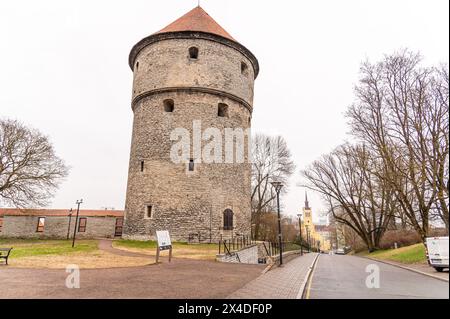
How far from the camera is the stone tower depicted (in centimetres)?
1752

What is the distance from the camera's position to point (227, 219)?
18125 millimetres

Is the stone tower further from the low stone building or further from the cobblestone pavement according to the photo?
the cobblestone pavement

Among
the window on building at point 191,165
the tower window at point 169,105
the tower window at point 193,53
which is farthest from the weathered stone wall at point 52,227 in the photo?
the tower window at point 193,53

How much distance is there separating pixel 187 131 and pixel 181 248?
691cm

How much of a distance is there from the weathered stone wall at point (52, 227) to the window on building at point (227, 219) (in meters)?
11.0

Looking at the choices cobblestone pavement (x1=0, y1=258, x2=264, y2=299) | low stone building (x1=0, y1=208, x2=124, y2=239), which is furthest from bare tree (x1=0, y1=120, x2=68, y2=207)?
cobblestone pavement (x1=0, y1=258, x2=264, y2=299)

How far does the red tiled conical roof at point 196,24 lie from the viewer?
20.2 m

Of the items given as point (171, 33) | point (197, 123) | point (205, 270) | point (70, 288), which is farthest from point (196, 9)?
point (70, 288)

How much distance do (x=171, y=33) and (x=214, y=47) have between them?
Answer: 2905 millimetres

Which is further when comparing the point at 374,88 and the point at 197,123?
the point at 197,123

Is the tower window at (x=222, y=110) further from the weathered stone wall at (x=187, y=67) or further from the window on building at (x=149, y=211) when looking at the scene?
the window on building at (x=149, y=211)

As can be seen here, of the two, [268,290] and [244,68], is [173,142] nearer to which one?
[244,68]

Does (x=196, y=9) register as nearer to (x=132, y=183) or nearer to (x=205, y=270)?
(x=132, y=183)
